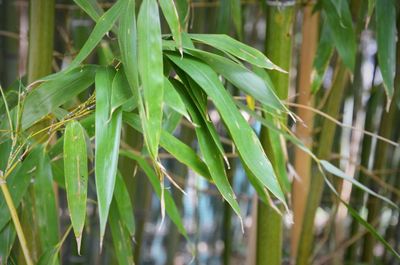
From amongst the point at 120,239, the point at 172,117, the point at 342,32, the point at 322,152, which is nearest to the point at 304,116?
the point at 322,152

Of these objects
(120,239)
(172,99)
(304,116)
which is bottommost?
(120,239)

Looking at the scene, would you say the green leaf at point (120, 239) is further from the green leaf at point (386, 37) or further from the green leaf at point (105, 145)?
the green leaf at point (386, 37)

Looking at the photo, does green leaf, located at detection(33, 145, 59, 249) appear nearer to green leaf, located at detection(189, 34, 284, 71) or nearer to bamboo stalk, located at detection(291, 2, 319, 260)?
green leaf, located at detection(189, 34, 284, 71)

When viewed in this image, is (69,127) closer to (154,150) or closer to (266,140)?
(154,150)

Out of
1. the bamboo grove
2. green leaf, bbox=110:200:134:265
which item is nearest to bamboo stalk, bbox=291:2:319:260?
the bamboo grove

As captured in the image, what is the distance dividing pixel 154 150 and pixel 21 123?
7.7 inches

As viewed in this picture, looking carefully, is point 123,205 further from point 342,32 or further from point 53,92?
point 342,32

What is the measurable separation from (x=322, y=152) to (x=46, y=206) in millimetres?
497

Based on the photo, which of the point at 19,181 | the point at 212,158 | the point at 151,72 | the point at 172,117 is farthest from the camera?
the point at 172,117

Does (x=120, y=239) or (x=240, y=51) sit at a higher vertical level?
(x=240, y=51)

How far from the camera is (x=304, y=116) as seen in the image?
124 cm

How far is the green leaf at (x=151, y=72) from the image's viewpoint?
625mm

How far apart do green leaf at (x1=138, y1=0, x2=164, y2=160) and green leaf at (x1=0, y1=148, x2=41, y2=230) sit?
10.4 inches

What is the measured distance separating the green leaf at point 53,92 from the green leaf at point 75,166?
50mm
